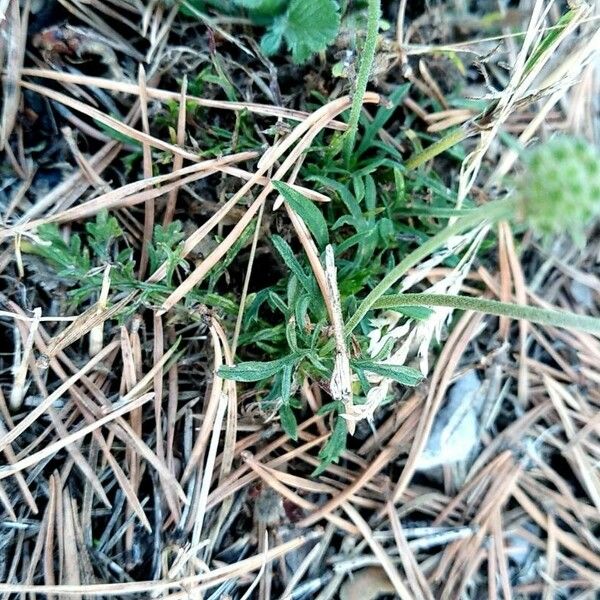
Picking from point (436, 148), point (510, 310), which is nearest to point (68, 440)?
point (510, 310)

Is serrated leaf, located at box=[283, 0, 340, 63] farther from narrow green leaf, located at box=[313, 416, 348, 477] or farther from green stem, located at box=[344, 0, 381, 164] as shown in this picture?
narrow green leaf, located at box=[313, 416, 348, 477]

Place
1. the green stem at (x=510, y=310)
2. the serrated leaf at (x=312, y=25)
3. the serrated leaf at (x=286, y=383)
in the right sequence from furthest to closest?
the serrated leaf at (x=312, y=25)
the serrated leaf at (x=286, y=383)
the green stem at (x=510, y=310)

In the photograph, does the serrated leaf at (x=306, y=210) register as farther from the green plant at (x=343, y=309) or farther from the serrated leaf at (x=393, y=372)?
the serrated leaf at (x=393, y=372)

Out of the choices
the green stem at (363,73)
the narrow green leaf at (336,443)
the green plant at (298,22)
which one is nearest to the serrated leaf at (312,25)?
the green plant at (298,22)

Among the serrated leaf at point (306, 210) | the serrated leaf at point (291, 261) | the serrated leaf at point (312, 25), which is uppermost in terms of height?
the serrated leaf at point (312, 25)

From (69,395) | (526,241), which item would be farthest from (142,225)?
(526,241)

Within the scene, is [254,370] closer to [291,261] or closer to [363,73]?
[291,261]

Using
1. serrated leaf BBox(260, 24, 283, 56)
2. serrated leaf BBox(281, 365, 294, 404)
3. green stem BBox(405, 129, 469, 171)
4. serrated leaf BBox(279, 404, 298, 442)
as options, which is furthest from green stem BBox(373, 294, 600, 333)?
serrated leaf BBox(260, 24, 283, 56)
